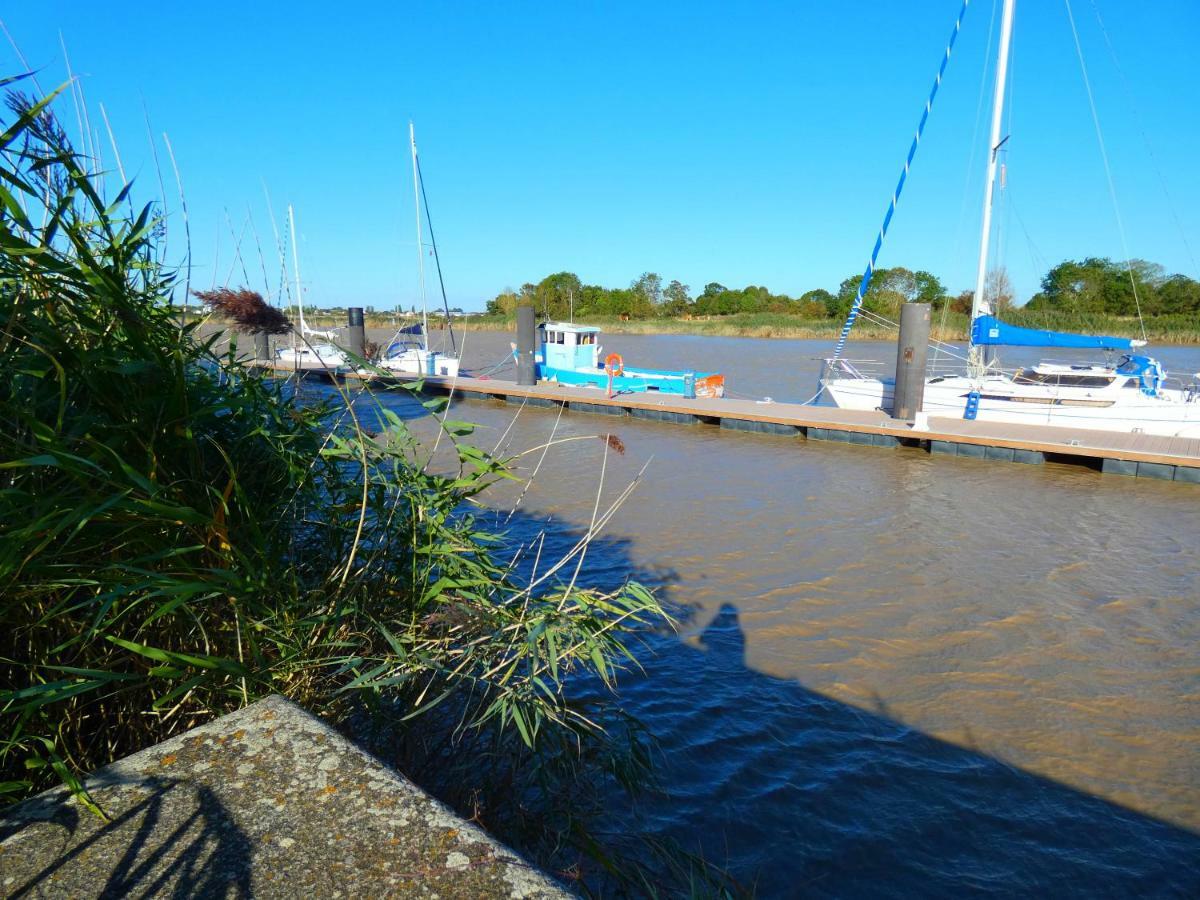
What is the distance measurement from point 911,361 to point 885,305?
5726 centimetres

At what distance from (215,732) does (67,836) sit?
0.34 meters

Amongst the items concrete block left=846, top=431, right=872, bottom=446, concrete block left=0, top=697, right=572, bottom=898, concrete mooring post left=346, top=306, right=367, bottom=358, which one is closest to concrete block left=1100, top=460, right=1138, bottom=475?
concrete block left=846, top=431, right=872, bottom=446

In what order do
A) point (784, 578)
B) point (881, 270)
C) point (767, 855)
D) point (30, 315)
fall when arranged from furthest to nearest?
point (881, 270), point (784, 578), point (767, 855), point (30, 315)

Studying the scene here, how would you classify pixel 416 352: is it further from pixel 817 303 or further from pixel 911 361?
pixel 817 303

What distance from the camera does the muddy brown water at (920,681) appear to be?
12.0ft

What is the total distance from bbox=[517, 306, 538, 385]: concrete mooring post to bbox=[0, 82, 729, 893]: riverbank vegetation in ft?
61.1

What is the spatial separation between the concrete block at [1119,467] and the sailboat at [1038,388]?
219 centimetres

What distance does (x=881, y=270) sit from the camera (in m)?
77.2

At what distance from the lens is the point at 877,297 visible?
68438mm

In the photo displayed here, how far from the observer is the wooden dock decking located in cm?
1199

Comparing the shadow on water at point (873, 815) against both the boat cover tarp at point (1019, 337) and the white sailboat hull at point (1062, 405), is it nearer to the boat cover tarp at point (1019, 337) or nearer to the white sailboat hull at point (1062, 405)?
the white sailboat hull at point (1062, 405)

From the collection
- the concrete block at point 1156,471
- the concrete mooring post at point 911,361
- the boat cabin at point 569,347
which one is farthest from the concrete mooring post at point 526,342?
the concrete block at point 1156,471

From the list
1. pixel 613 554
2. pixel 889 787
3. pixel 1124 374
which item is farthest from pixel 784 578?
pixel 1124 374

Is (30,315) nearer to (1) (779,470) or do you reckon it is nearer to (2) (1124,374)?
(1) (779,470)
